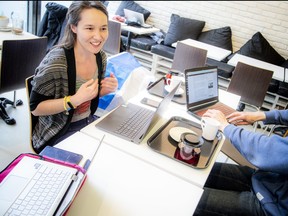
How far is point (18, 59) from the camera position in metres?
1.97

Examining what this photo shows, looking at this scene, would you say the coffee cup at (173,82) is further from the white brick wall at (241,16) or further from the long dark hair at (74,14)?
the white brick wall at (241,16)

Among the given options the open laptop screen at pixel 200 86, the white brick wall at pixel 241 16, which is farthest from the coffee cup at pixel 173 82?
the white brick wall at pixel 241 16

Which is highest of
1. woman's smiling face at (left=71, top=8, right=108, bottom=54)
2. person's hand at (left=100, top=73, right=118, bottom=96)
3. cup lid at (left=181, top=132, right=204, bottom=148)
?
woman's smiling face at (left=71, top=8, right=108, bottom=54)

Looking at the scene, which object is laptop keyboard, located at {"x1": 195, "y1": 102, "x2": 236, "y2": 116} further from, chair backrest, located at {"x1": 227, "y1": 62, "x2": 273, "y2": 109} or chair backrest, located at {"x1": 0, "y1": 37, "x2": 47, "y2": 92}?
chair backrest, located at {"x1": 0, "y1": 37, "x2": 47, "y2": 92}

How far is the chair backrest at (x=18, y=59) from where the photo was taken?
1873 mm

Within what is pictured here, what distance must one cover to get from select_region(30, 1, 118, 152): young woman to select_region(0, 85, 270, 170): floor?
734 millimetres

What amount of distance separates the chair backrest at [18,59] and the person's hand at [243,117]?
1.62 m

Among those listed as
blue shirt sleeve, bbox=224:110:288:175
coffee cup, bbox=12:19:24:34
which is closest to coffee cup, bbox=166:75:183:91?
blue shirt sleeve, bbox=224:110:288:175

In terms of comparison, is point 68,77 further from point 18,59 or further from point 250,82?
point 250,82

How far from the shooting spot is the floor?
195cm

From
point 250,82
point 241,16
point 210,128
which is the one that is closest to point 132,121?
point 210,128

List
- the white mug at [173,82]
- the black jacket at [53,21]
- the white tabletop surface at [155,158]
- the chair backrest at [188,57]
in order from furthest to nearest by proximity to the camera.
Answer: the black jacket at [53,21], the chair backrest at [188,57], the white mug at [173,82], the white tabletop surface at [155,158]

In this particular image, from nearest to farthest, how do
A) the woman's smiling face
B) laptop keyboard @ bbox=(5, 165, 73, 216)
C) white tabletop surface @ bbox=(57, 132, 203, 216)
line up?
laptop keyboard @ bbox=(5, 165, 73, 216) → white tabletop surface @ bbox=(57, 132, 203, 216) → the woman's smiling face

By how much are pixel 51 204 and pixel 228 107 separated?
1.43 metres
